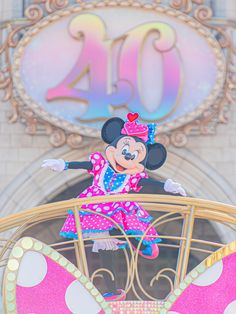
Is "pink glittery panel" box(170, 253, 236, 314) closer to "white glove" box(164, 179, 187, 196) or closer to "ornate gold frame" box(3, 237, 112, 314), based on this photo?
"ornate gold frame" box(3, 237, 112, 314)

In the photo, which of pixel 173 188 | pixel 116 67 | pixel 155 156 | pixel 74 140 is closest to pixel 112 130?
pixel 155 156

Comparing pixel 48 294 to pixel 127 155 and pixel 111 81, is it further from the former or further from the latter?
pixel 111 81

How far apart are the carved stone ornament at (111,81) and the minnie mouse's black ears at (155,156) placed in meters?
4.61

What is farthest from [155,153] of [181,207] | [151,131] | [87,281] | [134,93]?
[134,93]

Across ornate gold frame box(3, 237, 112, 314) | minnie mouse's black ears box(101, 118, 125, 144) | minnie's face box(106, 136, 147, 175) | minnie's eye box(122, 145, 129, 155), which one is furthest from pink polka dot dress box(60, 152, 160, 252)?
ornate gold frame box(3, 237, 112, 314)

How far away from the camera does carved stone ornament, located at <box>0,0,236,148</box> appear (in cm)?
1599

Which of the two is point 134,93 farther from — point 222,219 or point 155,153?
point 222,219

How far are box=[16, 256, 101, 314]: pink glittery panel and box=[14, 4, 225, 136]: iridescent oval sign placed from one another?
19.9ft

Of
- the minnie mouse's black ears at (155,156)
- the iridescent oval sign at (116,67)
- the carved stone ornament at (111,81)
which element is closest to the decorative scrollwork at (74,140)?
the carved stone ornament at (111,81)

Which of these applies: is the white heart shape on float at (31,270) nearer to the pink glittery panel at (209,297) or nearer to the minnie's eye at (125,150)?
the pink glittery panel at (209,297)

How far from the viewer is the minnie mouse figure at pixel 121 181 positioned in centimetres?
1095

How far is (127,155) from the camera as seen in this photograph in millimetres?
11180

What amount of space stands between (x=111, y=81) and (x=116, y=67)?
188 millimetres

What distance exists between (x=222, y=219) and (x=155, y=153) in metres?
1.14
